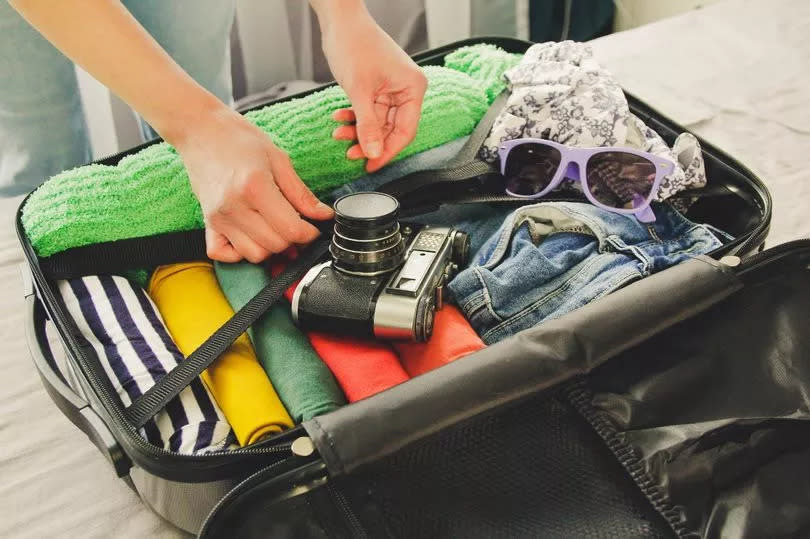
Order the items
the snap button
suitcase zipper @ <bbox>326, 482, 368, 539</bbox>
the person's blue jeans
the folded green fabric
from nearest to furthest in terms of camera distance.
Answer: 1. suitcase zipper @ <bbox>326, 482, 368, 539</bbox>
2. the snap button
3. the folded green fabric
4. the person's blue jeans

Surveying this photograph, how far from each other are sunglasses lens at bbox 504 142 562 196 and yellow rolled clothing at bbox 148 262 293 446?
0.99 ft

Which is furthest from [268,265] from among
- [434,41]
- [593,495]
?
[434,41]

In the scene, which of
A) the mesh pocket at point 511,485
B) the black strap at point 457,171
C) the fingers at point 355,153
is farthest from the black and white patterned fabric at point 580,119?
the mesh pocket at point 511,485

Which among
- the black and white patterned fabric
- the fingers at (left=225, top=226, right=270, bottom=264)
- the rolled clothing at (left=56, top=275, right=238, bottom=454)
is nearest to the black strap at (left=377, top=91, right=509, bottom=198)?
the black and white patterned fabric

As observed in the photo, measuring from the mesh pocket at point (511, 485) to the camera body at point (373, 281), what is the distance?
11 centimetres

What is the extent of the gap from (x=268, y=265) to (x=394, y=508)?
0.28 m

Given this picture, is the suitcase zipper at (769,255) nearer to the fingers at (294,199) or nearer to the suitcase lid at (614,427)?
the suitcase lid at (614,427)

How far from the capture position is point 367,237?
1.89ft

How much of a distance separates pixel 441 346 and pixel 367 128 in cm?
24

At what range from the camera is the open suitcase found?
1.42 feet

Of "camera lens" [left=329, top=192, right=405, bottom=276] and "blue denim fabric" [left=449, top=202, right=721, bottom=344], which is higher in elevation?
"camera lens" [left=329, top=192, right=405, bottom=276]

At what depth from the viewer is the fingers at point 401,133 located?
717 mm

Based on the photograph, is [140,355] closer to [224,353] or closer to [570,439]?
[224,353]

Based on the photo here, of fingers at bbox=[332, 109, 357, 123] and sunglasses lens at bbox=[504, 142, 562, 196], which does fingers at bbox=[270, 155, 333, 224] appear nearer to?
fingers at bbox=[332, 109, 357, 123]
